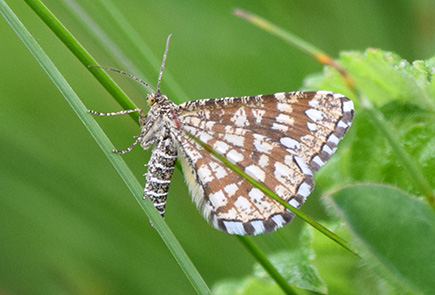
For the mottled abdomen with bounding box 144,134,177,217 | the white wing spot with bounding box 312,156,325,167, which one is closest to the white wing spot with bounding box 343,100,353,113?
the white wing spot with bounding box 312,156,325,167

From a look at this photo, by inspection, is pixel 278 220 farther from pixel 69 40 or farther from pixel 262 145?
pixel 69 40

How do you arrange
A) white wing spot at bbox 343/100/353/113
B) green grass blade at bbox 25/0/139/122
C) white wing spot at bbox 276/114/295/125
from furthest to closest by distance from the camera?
white wing spot at bbox 276/114/295/125 → white wing spot at bbox 343/100/353/113 → green grass blade at bbox 25/0/139/122

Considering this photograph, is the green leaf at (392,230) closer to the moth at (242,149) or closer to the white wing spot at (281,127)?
the moth at (242,149)

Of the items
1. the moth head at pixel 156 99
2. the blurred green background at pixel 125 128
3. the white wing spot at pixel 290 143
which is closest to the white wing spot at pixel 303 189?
the white wing spot at pixel 290 143

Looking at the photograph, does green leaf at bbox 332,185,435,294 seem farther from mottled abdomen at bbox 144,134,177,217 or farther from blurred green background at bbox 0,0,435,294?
blurred green background at bbox 0,0,435,294

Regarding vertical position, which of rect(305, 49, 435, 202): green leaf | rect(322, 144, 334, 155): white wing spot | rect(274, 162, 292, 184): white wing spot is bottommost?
rect(305, 49, 435, 202): green leaf

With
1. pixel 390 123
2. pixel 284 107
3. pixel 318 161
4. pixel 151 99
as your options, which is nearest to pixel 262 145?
pixel 284 107

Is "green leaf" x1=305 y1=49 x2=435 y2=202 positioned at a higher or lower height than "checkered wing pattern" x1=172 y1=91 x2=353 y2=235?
lower
